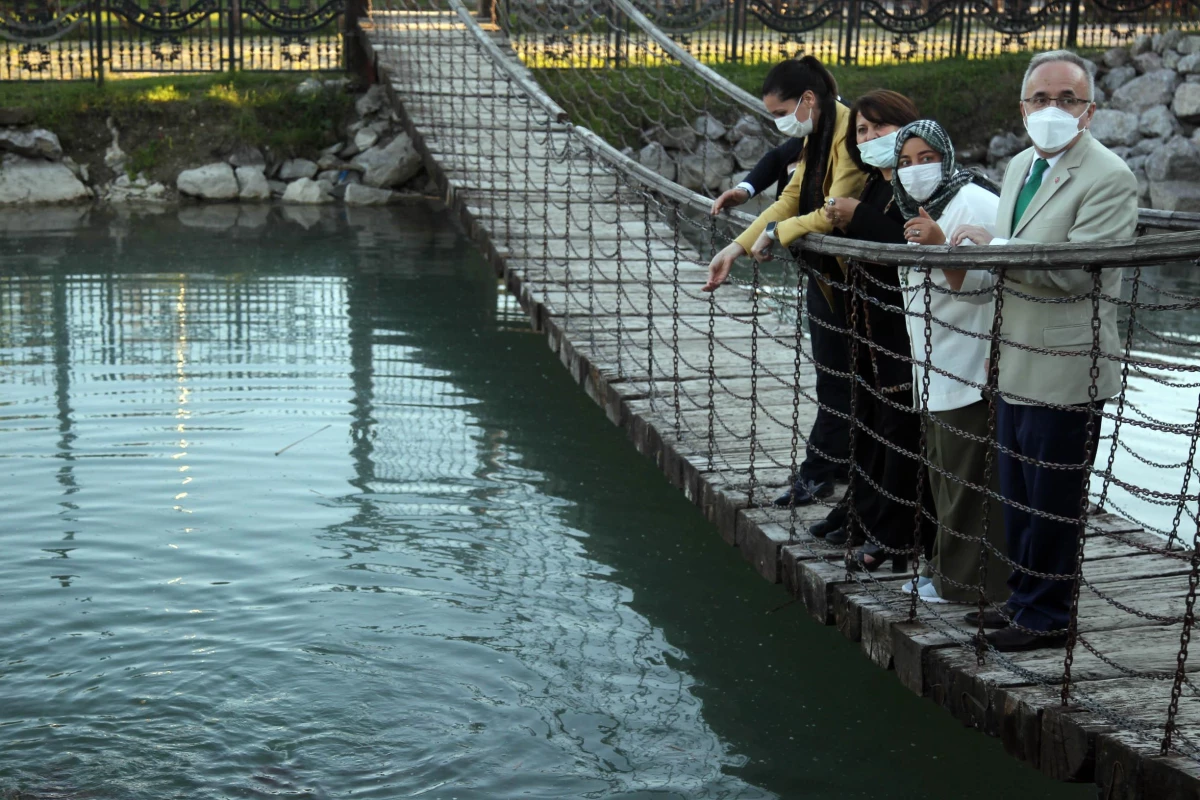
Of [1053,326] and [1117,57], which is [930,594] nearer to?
[1053,326]

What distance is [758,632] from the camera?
16.5 ft

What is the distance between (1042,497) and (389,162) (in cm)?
1089

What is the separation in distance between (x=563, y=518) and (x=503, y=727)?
1.96m

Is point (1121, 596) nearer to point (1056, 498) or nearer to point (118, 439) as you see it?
point (1056, 498)

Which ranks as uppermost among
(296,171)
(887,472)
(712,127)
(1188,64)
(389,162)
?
(1188,64)

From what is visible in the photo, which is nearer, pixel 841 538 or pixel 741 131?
pixel 841 538

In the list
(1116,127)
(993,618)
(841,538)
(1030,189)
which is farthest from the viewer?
(1116,127)

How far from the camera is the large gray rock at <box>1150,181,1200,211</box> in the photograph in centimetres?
1230

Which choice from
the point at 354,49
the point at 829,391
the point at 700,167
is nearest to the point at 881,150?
the point at 829,391

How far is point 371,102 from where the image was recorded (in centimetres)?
1364

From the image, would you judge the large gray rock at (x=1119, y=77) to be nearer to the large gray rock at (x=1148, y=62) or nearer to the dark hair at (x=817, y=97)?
the large gray rock at (x=1148, y=62)

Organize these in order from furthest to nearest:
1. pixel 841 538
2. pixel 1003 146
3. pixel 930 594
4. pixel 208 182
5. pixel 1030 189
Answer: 1. pixel 1003 146
2. pixel 208 182
3. pixel 841 538
4. pixel 930 594
5. pixel 1030 189

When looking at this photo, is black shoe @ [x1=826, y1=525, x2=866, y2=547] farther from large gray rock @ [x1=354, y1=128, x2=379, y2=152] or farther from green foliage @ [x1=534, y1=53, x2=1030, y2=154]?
large gray rock @ [x1=354, y1=128, x2=379, y2=152]

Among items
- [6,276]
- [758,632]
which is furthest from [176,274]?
[758,632]
